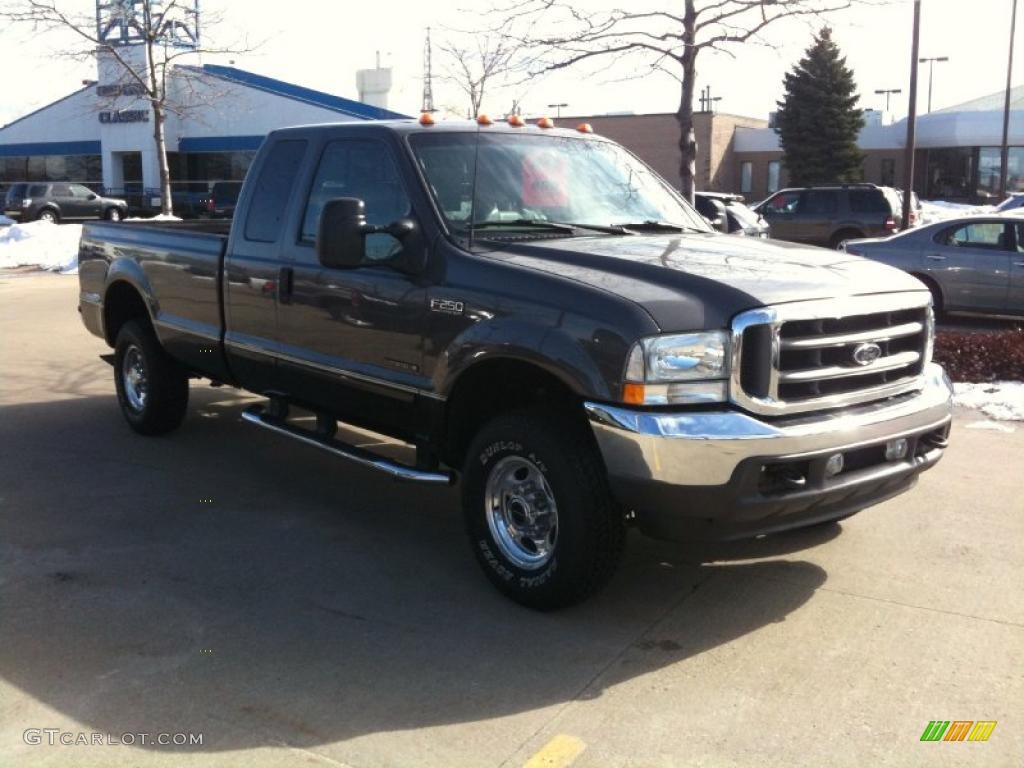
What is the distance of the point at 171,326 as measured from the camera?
23.7 ft

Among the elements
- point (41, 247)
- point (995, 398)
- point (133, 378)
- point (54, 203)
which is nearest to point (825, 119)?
Answer: point (54, 203)

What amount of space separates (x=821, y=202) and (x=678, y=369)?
20809mm

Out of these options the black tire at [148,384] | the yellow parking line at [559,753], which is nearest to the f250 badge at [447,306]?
the yellow parking line at [559,753]

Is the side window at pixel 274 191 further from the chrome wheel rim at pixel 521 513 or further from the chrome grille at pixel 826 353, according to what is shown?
the chrome grille at pixel 826 353

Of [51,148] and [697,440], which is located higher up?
[51,148]

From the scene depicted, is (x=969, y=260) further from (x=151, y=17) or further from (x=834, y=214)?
(x=151, y=17)

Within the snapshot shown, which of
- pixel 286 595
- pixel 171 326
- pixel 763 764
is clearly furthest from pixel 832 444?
pixel 171 326

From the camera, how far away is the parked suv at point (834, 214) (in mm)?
23109

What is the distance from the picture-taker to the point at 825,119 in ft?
174

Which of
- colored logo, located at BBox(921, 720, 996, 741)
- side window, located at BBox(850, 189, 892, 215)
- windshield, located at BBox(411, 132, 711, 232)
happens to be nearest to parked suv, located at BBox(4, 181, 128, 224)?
side window, located at BBox(850, 189, 892, 215)

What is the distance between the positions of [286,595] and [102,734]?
51.6 inches

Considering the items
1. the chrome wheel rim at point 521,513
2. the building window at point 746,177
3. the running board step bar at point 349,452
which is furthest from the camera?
the building window at point 746,177

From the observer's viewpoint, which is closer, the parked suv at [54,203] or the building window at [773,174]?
the parked suv at [54,203]

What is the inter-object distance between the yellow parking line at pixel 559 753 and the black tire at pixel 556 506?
0.90 m
